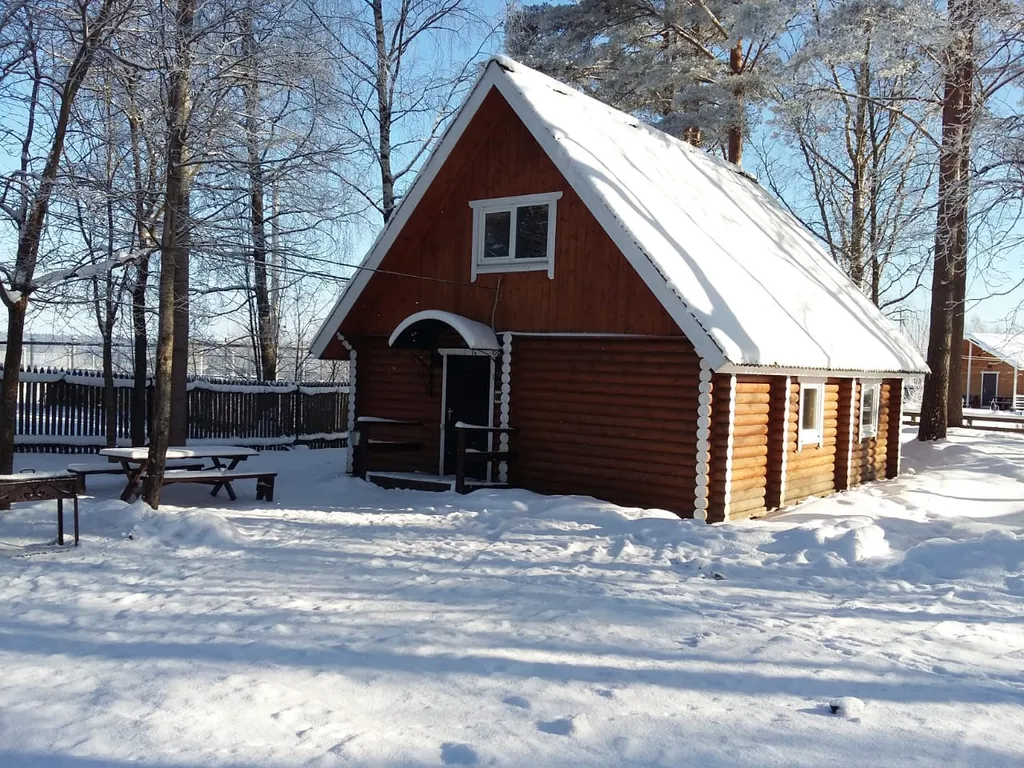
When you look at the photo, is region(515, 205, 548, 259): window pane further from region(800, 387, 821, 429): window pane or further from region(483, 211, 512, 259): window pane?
region(800, 387, 821, 429): window pane

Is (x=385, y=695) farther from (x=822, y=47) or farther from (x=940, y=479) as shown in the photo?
(x=822, y=47)

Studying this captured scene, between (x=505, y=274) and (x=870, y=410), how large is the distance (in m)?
8.31

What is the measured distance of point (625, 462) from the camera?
1179cm

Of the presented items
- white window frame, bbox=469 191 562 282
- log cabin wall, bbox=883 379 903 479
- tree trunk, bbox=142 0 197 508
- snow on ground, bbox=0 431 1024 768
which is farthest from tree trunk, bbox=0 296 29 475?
log cabin wall, bbox=883 379 903 479

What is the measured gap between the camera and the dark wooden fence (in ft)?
54.7

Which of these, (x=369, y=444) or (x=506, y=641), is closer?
(x=506, y=641)

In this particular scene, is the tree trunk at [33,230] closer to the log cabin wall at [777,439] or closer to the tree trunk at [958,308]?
the log cabin wall at [777,439]

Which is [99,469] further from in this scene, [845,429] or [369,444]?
[845,429]

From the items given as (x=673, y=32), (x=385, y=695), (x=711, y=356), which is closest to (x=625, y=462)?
(x=711, y=356)

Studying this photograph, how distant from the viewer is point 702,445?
1098 cm

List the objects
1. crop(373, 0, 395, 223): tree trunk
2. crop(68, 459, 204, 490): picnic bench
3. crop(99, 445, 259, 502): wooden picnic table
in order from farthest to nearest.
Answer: crop(373, 0, 395, 223): tree trunk, crop(68, 459, 204, 490): picnic bench, crop(99, 445, 259, 502): wooden picnic table

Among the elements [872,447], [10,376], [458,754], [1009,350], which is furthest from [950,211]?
[1009,350]

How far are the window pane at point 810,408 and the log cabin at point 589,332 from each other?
31 mm

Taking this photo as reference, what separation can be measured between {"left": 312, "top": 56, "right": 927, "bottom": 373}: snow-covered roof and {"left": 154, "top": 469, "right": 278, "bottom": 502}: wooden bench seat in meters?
3.32
